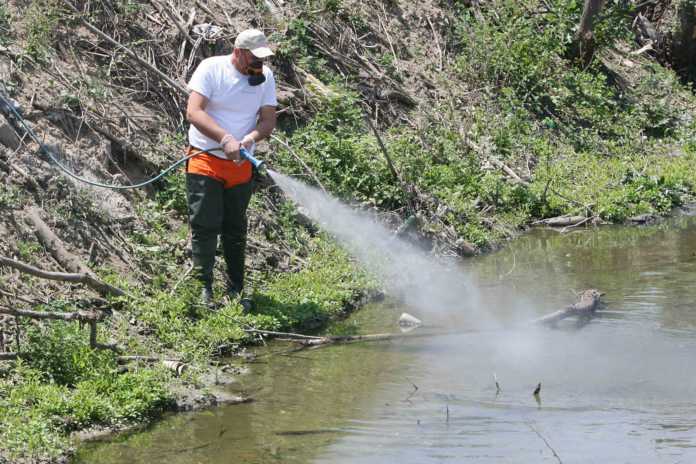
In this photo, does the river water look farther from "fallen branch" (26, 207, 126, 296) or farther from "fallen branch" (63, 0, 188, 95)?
"fallen branch" (63, 0, 188, 95)

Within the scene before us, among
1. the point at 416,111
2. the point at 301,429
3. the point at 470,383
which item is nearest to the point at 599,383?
the point at 470,383

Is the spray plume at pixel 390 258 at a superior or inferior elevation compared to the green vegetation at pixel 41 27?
inferior

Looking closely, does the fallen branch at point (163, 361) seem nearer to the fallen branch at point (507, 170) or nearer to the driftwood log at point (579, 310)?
the driftwood log at point (579, 310)

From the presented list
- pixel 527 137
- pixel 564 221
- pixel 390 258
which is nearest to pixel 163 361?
pixel 390 258

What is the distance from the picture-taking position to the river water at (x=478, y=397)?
5711 mm

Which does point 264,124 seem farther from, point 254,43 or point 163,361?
point 163,361

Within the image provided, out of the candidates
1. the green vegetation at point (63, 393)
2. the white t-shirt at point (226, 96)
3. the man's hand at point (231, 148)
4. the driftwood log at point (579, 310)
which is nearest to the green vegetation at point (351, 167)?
the green vegetation at point (63, 393)

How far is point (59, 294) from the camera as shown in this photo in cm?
732

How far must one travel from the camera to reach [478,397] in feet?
21.7

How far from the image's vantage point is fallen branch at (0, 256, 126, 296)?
6.44 meters

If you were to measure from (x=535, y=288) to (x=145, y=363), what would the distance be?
431cm

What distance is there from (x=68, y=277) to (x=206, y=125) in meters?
1.58

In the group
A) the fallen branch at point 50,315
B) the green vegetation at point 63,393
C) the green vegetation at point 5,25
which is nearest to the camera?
the green vegetation at point 63,393

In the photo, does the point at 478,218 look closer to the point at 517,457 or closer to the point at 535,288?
the point at 535,288
